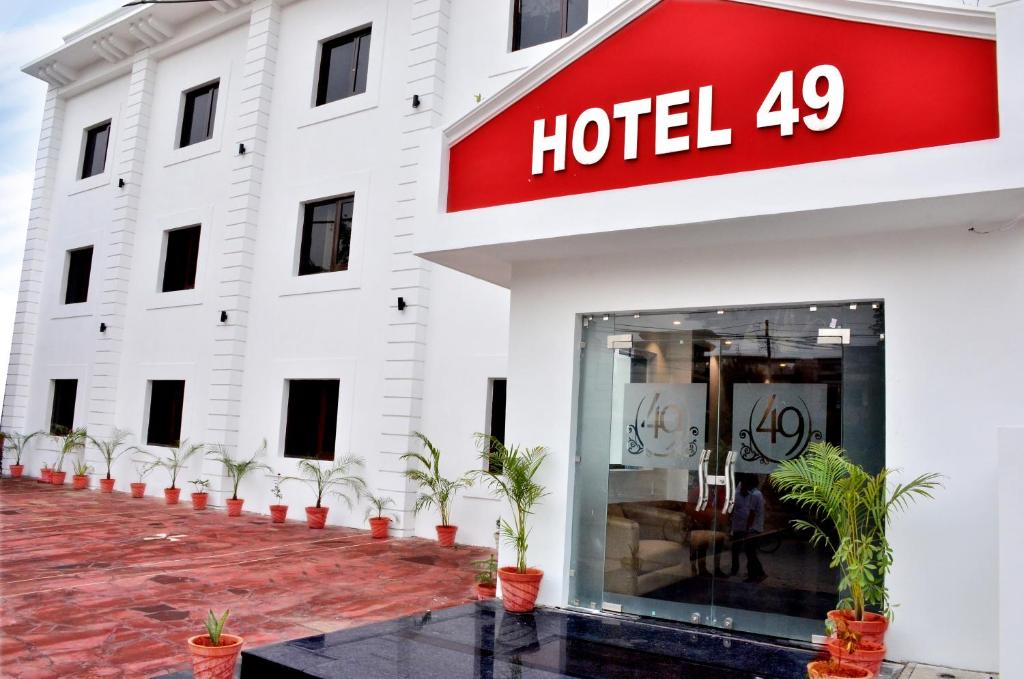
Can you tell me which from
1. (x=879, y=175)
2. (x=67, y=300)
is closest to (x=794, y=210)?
(x=879, y=175)

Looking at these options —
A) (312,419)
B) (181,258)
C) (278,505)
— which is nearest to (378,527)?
(278,505)

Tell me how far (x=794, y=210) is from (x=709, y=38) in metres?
1.37

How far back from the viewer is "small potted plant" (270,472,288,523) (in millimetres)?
11062

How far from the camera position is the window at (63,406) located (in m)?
16.1

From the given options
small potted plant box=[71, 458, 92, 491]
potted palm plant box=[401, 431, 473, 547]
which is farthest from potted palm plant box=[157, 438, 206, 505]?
potted palm plant box=[401, 431, 473, 547]

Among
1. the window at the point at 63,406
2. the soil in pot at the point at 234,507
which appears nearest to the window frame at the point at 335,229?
the soil in pot at the point at 234,507

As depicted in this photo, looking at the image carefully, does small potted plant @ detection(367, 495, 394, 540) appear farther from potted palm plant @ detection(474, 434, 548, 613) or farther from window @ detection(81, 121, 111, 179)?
window @ detection(81, 121, 111, 179)

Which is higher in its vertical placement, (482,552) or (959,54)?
(959,54)

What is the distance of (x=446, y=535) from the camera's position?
31.1 ft

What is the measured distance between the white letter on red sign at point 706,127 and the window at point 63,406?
15.2 m

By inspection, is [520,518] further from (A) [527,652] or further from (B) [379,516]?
(B) [379,516]

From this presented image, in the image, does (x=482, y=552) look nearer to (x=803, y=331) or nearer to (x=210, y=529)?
(x=210, y=529)

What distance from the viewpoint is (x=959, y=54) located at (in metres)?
4.29

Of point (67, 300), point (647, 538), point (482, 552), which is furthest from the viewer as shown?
point (67, 300)
